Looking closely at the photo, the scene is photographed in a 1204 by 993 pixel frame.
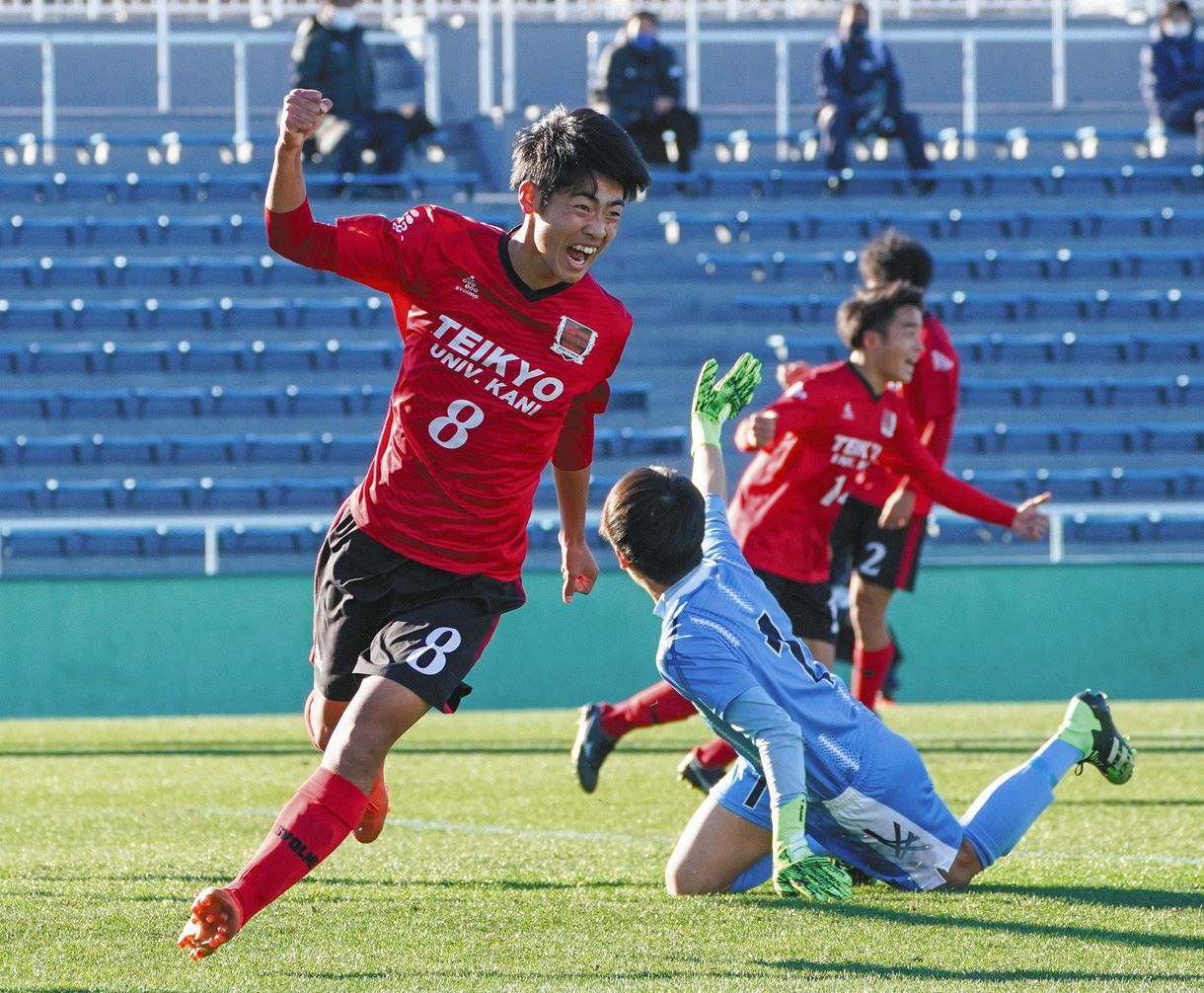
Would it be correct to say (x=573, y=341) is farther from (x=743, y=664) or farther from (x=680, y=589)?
(x=743, y=664)

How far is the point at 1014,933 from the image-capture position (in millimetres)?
4359

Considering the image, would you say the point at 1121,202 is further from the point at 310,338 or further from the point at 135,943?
the point at 135,943

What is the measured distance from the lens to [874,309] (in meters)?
7.09

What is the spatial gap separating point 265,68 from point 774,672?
19.0 metres

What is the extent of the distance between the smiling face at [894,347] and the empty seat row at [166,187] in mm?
11176

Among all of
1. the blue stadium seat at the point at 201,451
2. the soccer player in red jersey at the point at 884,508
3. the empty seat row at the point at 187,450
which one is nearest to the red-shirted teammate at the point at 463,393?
the soccer player in red jersey at the point at 884,508

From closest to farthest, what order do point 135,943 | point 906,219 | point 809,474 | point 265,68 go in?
point 135,943 → point 809,474 → point 906,219 → point 265,68

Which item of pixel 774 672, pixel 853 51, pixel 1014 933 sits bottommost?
pixel 1014 933

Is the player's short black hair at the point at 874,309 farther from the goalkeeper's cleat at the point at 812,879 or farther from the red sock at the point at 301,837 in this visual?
the red sock at the point at 301,837

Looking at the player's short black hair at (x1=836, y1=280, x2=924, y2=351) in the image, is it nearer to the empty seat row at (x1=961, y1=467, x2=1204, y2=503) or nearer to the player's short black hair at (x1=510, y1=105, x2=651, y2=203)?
the player's short black hair at (x1=510, y1=105, x2=651, y2=203)

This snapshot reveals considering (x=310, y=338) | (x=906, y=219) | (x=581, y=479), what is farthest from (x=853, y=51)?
(x=581, y=479)

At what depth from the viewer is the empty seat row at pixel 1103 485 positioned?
16.0 m

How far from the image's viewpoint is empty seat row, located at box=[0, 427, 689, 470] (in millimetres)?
15859

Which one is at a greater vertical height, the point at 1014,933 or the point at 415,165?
the point at 415,165
